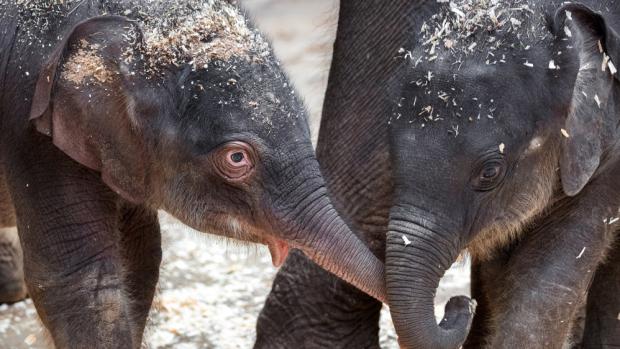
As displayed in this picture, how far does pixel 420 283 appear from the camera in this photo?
5.21 m

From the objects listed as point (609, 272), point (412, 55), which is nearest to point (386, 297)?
point (412, 55)

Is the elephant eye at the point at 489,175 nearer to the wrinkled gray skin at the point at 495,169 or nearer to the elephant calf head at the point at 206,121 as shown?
the wrinkled gray skin at the point at 495,169

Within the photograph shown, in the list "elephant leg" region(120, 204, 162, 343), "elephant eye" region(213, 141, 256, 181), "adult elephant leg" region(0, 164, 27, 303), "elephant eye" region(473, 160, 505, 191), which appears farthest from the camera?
"adult elephant leg" region(0, 164, 27, 303)

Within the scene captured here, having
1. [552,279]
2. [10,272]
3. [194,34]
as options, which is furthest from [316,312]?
[10,272]

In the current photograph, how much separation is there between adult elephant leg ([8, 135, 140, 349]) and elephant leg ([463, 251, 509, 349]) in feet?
4.66

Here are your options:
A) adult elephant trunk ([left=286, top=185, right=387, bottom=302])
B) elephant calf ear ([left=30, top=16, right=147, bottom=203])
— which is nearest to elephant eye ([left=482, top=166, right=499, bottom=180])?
adult elephant trunk ([left=286, top=185, right=387, bottom=302])

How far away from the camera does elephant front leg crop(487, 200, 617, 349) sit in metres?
5.66

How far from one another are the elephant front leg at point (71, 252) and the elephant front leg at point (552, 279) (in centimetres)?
133

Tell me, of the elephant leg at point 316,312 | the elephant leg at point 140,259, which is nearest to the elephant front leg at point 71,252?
the elephant leg at point 140,259

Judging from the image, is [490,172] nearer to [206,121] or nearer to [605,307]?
[206,121]

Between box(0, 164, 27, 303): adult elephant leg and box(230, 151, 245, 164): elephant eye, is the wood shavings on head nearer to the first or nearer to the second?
box(230, 151, 245, 164): elephant eye

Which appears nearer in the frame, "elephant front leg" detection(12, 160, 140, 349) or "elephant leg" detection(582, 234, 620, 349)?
"elephant front leg" detection(12, 160, 140, 349)

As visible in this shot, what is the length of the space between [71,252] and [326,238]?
2.71ft

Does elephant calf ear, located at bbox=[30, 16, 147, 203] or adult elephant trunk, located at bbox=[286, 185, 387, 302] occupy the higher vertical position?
elephant calf ear, located at bbox=[30, 16, 147, 203]
